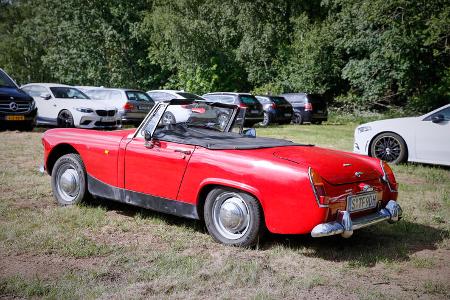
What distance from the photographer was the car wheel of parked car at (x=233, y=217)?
4.34 m

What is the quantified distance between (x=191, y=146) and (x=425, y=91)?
2432 centimetres

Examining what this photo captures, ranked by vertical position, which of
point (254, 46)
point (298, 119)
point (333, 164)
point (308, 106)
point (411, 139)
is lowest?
point (298, 119)

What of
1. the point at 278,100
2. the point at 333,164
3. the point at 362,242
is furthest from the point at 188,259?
the point at 278,100

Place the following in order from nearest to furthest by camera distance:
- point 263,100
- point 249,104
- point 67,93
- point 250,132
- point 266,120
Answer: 1. point 250,132
2. point 67,93
3. point 249,104
4. point 266,120
5. point 263,100

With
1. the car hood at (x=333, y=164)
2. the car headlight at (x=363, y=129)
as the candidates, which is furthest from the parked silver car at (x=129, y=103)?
the car hood at (x=333, y=164)

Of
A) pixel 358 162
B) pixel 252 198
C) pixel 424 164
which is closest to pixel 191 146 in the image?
pixel 252 198

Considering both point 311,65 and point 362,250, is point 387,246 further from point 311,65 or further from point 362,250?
point 311,65

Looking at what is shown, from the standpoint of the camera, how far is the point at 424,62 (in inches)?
1030

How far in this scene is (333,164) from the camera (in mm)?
4527

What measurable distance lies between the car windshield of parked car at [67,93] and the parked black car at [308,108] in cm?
1098

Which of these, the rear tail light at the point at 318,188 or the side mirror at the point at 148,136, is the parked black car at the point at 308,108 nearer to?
the side mirror at the point at 148,136

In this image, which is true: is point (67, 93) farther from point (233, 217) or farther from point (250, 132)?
point (233, 217)

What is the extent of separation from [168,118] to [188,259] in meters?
1.83

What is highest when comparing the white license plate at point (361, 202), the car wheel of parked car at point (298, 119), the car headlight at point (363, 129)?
the car headlight at point (363, 129)
